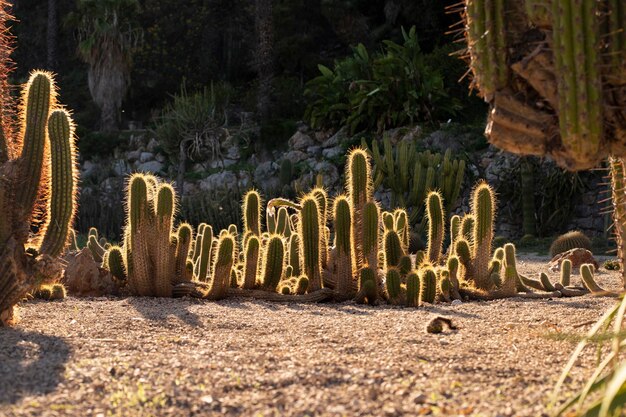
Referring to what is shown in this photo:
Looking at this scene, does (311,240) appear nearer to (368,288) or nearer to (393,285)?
(368,288)

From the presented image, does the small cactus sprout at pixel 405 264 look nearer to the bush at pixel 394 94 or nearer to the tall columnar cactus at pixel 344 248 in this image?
the tall columnar cactus at pixel 344 248

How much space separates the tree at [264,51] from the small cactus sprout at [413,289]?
15258 mm

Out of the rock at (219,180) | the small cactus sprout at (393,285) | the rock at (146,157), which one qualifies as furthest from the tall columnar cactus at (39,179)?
the rock at (146,157)

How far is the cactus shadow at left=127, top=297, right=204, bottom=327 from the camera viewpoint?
5342 millimetres

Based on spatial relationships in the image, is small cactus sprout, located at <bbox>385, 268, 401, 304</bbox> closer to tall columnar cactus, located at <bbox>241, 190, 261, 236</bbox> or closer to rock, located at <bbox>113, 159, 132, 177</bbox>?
tall columnar cactus, located at <bbox>241, 190, 261, 236</bbox>

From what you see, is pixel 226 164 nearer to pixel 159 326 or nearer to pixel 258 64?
pixel 258 64

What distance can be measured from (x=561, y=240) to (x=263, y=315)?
7705 millimetres

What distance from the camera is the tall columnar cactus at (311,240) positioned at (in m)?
6.64

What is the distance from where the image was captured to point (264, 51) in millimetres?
21016

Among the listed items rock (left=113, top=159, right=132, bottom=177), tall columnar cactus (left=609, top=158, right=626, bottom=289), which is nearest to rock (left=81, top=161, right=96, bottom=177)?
rock (left=113, top=159, right=132, bottom=177)

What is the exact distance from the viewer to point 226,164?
21203 millimetres

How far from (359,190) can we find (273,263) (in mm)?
882

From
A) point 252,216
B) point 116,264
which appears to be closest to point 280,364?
point 116,264

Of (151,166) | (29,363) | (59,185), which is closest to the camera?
(29,363)
